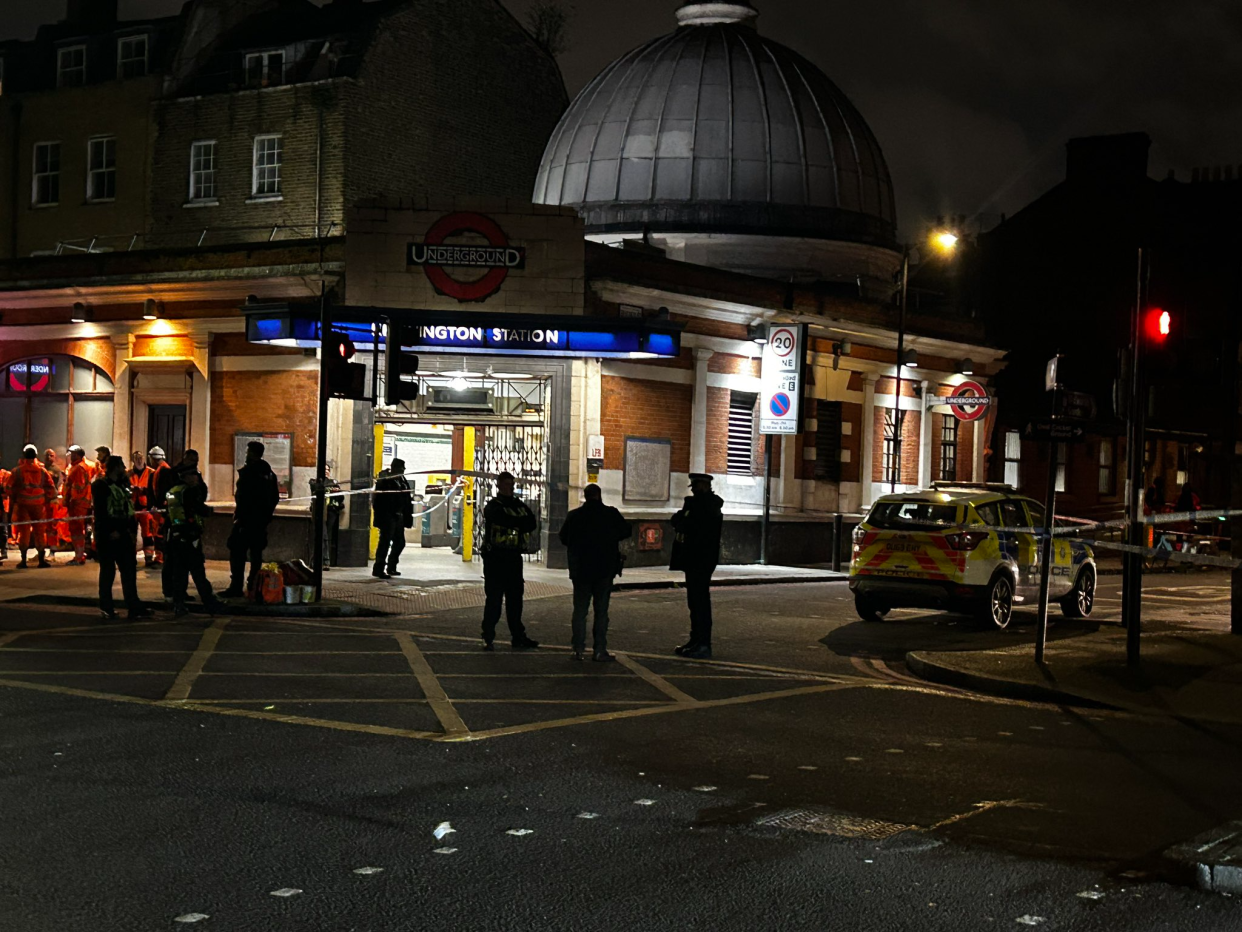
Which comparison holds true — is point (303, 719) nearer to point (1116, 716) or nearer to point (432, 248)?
point (1116, 716)

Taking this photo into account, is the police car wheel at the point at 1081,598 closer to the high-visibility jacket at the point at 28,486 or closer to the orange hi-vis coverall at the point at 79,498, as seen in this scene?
the orange hi-vis coverall at the point at 79,498

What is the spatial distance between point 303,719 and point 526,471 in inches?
646

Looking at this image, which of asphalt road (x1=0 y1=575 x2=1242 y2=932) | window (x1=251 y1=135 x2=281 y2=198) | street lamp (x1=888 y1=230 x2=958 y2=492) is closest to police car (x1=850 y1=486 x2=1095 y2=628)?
asphalt road (x1=0 y1=575 x2=1242 y2=932)

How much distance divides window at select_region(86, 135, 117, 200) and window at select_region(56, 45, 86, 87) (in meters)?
2.48

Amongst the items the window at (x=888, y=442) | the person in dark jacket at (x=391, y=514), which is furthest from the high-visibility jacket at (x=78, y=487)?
the window at (x=888, y=442)

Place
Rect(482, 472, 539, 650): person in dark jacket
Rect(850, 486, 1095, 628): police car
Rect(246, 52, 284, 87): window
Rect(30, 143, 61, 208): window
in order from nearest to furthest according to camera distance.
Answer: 1. Rect(482, 472, 539, 650): person in dark jacket
2. Rect(850, 486, 1095, 628): police car
3. Rect(246, 52, 284, 87): window
4. Rect(30, 143, 61, 208): window

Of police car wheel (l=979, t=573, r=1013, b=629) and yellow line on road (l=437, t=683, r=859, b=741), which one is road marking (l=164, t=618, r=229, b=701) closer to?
yellow line on road (l=437, t=683, r=859, b=741)

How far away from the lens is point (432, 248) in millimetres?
25500

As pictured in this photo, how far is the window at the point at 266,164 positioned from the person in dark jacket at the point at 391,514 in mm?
15757

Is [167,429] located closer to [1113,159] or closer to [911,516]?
[911,516]

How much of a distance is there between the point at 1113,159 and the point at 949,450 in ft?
68.3

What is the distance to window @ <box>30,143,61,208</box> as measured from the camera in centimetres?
3944

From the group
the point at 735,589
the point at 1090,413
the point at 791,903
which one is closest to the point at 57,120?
the point at 735,589

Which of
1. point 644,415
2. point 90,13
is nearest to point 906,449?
point 644,415
